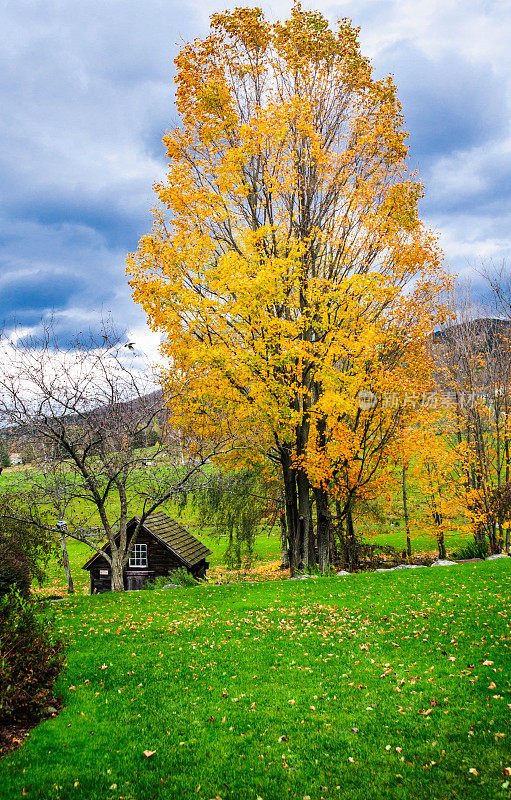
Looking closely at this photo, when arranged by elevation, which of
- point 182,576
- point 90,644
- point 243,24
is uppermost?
point 243,24

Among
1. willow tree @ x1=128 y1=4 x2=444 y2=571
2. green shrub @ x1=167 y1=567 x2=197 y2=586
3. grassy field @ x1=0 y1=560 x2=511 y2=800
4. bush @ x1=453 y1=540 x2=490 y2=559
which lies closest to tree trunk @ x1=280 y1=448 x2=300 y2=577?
willow tree @ x1=128 y1=4 x2=444 y2=571

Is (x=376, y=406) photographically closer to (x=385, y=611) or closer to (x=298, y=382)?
(x=298, y=382)

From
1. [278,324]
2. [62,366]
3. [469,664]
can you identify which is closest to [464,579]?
Result: [469,664]

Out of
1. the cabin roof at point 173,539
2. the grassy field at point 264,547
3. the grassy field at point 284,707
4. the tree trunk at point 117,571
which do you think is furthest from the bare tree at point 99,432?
the grassy field at point 264,547

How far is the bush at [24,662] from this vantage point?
5.74 meters

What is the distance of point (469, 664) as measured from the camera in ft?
23.9

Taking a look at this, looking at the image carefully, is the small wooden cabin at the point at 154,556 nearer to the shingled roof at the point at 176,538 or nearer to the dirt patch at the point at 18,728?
the shingled roof at the point at 176,538

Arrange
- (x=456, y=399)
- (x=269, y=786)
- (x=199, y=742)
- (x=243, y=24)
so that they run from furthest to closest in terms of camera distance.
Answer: (x=456, y=399), (x=243, y=24), (x=199, y=742), (x=269, y=786)

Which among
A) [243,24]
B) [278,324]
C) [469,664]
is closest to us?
[469,664]

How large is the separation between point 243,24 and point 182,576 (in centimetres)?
2027

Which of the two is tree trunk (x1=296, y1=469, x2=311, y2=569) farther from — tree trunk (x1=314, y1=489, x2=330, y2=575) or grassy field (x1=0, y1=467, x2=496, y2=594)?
grassy field (x1=0, y1=467, x2=496, y2=594)

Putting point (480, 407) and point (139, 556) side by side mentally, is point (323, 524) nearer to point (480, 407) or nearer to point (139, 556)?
point (480, 407)

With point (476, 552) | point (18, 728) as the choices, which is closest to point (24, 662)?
point (18, 728)

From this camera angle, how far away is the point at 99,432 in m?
13.6
